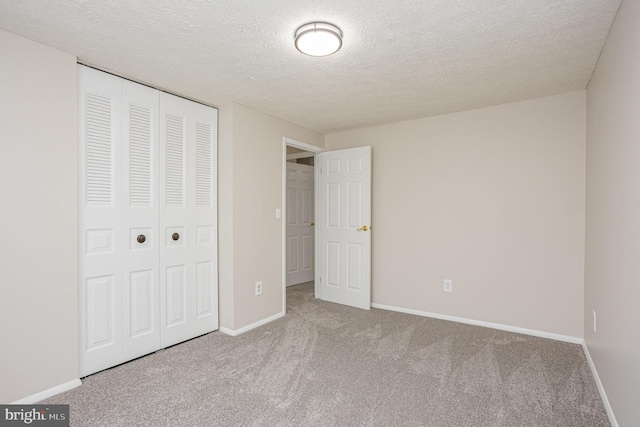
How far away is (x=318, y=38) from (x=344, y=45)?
10.0 inches

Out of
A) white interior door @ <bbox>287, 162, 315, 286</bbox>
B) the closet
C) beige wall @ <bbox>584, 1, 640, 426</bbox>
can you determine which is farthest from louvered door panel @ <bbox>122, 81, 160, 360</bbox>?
beige wall @ <bbox>584, 1, 640, 426</bbox>

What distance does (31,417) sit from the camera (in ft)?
6.18

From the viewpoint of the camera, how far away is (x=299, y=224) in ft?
17.6

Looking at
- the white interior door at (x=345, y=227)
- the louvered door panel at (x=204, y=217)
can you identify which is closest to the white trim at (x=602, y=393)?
the white interior door at (x=345, y=227)

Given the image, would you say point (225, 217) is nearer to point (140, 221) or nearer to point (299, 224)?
point (140, 221)

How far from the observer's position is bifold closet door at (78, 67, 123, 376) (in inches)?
90.4

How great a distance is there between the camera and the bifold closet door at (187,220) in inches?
111

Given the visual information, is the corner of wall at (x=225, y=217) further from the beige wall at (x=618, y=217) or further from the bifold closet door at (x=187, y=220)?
the beige wall at (x=618, y=217)

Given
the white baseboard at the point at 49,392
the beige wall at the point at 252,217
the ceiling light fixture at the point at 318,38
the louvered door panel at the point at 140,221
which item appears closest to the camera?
the ceiling light fixture at the point at 318,38

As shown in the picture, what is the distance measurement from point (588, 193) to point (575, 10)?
1614 mm

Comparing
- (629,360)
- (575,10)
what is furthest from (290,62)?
(629,360)

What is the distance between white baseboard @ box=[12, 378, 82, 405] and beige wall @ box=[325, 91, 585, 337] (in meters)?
3.01

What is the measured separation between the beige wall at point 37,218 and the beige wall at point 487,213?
304cm

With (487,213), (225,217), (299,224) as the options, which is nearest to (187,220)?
(225,217)
